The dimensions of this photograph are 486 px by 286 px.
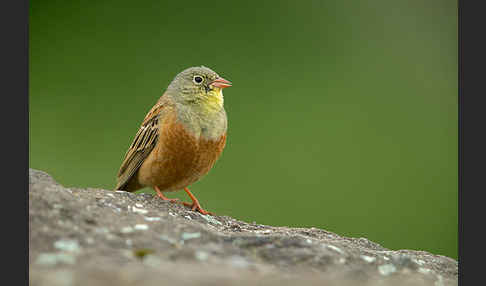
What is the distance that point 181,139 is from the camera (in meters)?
5.50

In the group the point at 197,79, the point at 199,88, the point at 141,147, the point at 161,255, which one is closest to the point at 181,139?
the point at 141,147

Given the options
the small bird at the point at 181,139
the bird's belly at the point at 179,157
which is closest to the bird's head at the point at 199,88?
the small bird at the point at 181,139

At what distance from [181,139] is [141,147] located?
60cm

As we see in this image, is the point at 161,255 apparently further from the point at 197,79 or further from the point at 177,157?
the point at 197,79

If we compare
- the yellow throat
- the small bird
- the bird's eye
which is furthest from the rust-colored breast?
the bird's eye

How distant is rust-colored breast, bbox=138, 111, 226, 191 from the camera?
5.50m

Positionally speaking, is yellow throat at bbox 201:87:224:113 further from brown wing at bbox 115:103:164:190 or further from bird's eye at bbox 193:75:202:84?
brown wing at bbox 115:103:164:190

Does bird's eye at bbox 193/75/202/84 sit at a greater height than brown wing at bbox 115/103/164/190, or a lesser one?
greater

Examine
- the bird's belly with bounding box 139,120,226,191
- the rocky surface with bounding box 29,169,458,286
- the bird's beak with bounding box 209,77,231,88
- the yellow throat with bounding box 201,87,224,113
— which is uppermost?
the bird's beak with bounding box 209,77,231,88

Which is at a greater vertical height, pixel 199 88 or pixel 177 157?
pixel 199 88

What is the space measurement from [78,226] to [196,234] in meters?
0.73

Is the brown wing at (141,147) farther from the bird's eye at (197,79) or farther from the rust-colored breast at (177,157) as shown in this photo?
the bird's eye at (197,79)

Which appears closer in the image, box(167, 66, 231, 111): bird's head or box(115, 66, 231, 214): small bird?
box(115, 66, 231, 214): small bird

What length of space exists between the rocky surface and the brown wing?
5.39 ft
